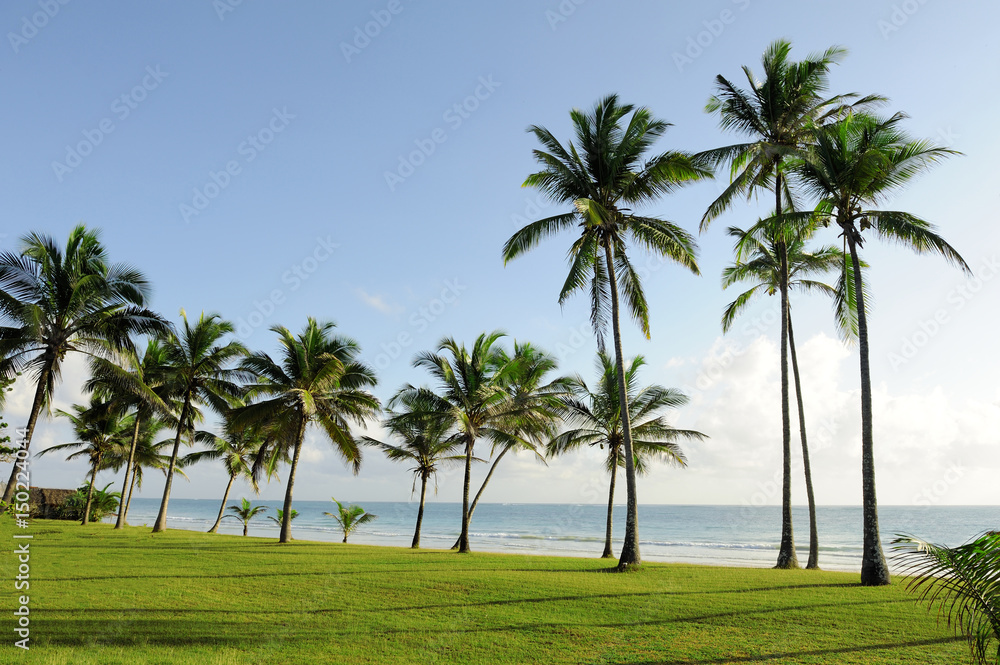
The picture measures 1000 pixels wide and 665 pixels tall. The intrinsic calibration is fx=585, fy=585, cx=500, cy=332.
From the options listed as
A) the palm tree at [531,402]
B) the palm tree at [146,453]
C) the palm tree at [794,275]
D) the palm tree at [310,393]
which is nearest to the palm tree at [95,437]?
the palm tree at [146,453]

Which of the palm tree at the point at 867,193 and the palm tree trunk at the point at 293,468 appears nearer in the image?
the palm tree at the point at 867,193

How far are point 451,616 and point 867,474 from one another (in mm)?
9523

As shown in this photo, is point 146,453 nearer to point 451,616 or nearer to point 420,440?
point 420,440

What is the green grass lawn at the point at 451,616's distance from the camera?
7148mm

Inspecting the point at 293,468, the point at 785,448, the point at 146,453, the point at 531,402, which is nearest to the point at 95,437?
the point at 146,453

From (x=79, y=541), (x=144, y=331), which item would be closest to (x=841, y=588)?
(x=144, y=331)

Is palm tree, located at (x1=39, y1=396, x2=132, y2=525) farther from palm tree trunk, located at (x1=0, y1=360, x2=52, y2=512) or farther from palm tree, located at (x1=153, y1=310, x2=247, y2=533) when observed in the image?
palm tree trunk, located at (x1=0, y1=360, x2=52, y2=512)

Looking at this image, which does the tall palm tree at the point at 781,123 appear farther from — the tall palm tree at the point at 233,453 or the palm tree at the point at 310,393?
the tall palm tree at the point at 233,453

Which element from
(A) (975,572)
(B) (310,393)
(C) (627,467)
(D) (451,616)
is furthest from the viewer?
(B) (310,393)

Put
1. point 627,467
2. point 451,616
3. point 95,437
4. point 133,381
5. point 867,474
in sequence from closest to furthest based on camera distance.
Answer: point 451,616
point 867,474
point 627,467
point 133,381
point 95,437

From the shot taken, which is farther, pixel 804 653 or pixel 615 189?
pixel 615 189

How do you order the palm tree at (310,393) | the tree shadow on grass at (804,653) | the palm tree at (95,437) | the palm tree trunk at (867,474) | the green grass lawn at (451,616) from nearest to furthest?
the tree shadow on grass at (804,653) → the green grass lawn at (451,616) → the palm tree trunk at (867,474) → the palm tree at (310,393) → the palm tree at (95,437)

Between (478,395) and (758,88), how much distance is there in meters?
14.2

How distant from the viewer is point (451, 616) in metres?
9.35
